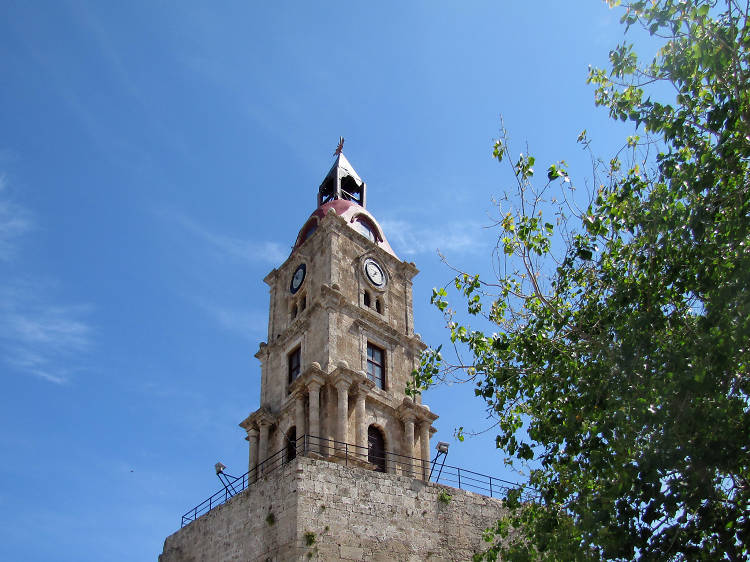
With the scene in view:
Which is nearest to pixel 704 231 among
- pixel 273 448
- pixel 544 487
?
A: pixel 544 487

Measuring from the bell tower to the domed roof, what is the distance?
0.19 feet

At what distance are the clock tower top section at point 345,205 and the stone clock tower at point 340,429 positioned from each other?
3.2 inches

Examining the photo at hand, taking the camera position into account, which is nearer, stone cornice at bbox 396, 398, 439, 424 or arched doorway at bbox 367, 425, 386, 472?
arched doorway at bbox 367, 425, 386, 472

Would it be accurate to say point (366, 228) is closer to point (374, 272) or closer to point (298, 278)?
point (374, 272)

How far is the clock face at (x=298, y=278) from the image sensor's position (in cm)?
3139

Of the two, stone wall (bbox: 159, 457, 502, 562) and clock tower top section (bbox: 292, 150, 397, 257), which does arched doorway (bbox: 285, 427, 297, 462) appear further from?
clock tower top section (bbox: 292, 150, 397, 257)

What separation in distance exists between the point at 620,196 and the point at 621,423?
4.81m

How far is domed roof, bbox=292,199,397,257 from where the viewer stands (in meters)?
32.8

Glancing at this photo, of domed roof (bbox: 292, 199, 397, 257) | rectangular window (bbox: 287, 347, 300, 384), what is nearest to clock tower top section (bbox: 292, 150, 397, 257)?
domed roof (bbox: 292, 199, 397, 257)

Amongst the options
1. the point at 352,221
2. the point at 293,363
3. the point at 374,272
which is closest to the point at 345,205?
the point at 352,221

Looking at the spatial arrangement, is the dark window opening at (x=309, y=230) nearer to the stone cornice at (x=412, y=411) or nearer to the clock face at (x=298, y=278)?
the clock face at (x=298, y=278)

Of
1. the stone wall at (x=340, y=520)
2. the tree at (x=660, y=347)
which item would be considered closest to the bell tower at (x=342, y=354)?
the stone wall at (x=340, y=520)

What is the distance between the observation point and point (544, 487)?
589 inches

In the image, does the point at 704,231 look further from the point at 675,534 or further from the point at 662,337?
the point at 675,534
